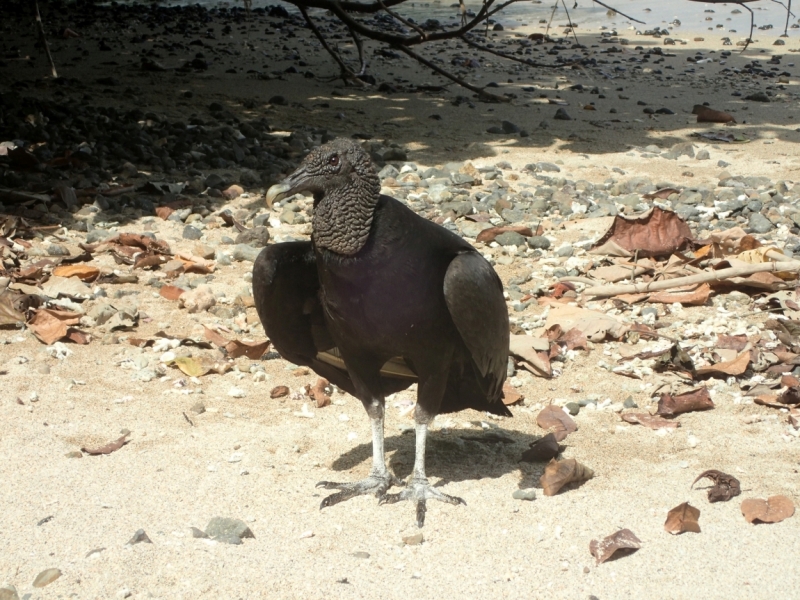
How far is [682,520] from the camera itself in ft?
9.66

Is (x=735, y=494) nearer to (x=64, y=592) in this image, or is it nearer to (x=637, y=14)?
(x=64, y=592)

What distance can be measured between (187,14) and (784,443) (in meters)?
14.5

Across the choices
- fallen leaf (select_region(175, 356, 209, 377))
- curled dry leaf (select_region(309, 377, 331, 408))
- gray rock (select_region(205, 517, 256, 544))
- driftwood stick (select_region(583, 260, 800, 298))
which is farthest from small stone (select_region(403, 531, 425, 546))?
driftwood stick (select_region(583, 260, 800, 298))

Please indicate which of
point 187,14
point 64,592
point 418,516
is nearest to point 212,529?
point 64,592

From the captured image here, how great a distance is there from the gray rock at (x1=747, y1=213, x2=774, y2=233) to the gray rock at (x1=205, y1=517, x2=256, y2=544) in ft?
13.3

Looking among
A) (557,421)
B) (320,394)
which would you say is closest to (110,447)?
(320,394)

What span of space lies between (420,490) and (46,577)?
49.9 inches

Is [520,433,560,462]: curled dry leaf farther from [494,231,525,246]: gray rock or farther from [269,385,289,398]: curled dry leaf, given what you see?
[494,231,525,246]: gray rock

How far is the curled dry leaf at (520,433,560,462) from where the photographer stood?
3.53m

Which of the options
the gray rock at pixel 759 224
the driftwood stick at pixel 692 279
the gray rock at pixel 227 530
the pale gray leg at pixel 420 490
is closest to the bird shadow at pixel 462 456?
the pale gray leg at pixel 420 490

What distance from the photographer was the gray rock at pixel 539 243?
18.7 ft

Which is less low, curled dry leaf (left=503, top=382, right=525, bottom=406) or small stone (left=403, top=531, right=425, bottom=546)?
small stone (left=403, top=531, right=425, bottom=546)

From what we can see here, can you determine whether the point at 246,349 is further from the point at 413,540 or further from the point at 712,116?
the point at 712,116

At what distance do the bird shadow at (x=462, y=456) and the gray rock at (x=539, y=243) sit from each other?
6.65ft
